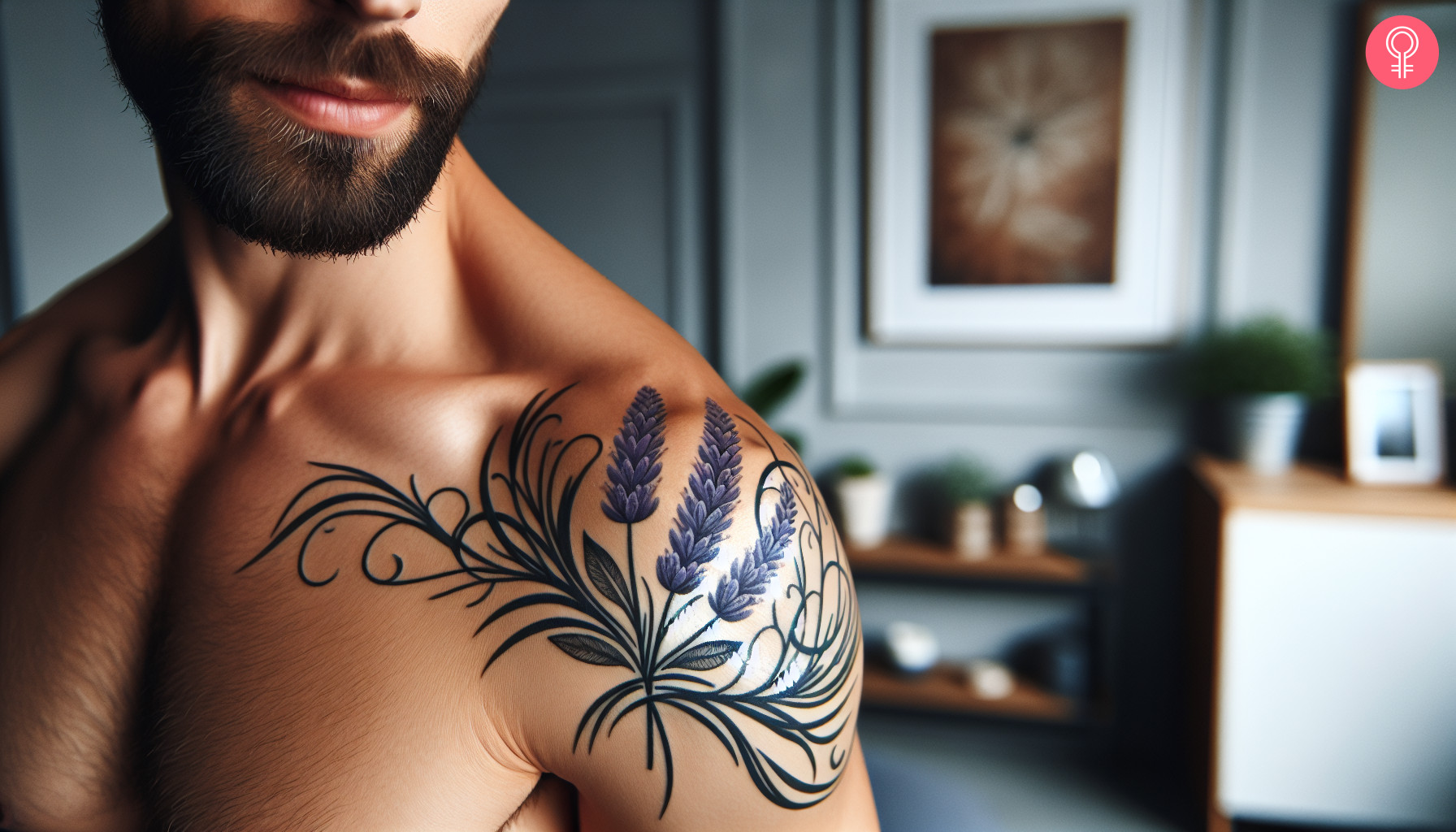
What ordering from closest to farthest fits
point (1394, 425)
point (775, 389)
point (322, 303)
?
point (322, 303) < point (1394, 425) < point (775, 389)

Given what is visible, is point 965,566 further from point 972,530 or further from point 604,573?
point 604,573

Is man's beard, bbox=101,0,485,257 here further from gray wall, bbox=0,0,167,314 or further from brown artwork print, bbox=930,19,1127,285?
brown artwork print, bbox=930,19,1127,285

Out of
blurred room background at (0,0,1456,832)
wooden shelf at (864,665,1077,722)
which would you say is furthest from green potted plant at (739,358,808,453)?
wooden shelf at (864,665,1077,722)

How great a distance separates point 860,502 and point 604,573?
6.58 ft

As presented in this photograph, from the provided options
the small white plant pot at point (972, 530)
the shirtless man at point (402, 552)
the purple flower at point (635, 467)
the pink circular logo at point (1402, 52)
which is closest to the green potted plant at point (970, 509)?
the small white plant pot at point (972, 530)

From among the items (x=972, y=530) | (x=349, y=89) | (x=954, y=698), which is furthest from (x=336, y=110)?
(x=954, y=698)

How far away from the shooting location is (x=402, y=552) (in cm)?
56

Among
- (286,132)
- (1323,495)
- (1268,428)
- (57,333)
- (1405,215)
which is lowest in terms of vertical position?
(1323,495)

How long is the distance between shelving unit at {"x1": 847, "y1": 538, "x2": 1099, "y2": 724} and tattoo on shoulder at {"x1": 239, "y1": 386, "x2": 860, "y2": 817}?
1.88 meters

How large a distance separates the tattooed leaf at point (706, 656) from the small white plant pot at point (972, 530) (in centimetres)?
201

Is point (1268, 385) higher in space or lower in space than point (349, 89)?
lower

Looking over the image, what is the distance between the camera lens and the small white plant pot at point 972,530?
2.40 metres

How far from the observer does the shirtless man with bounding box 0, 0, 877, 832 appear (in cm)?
51

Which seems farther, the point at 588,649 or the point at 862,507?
the point at 862,507
